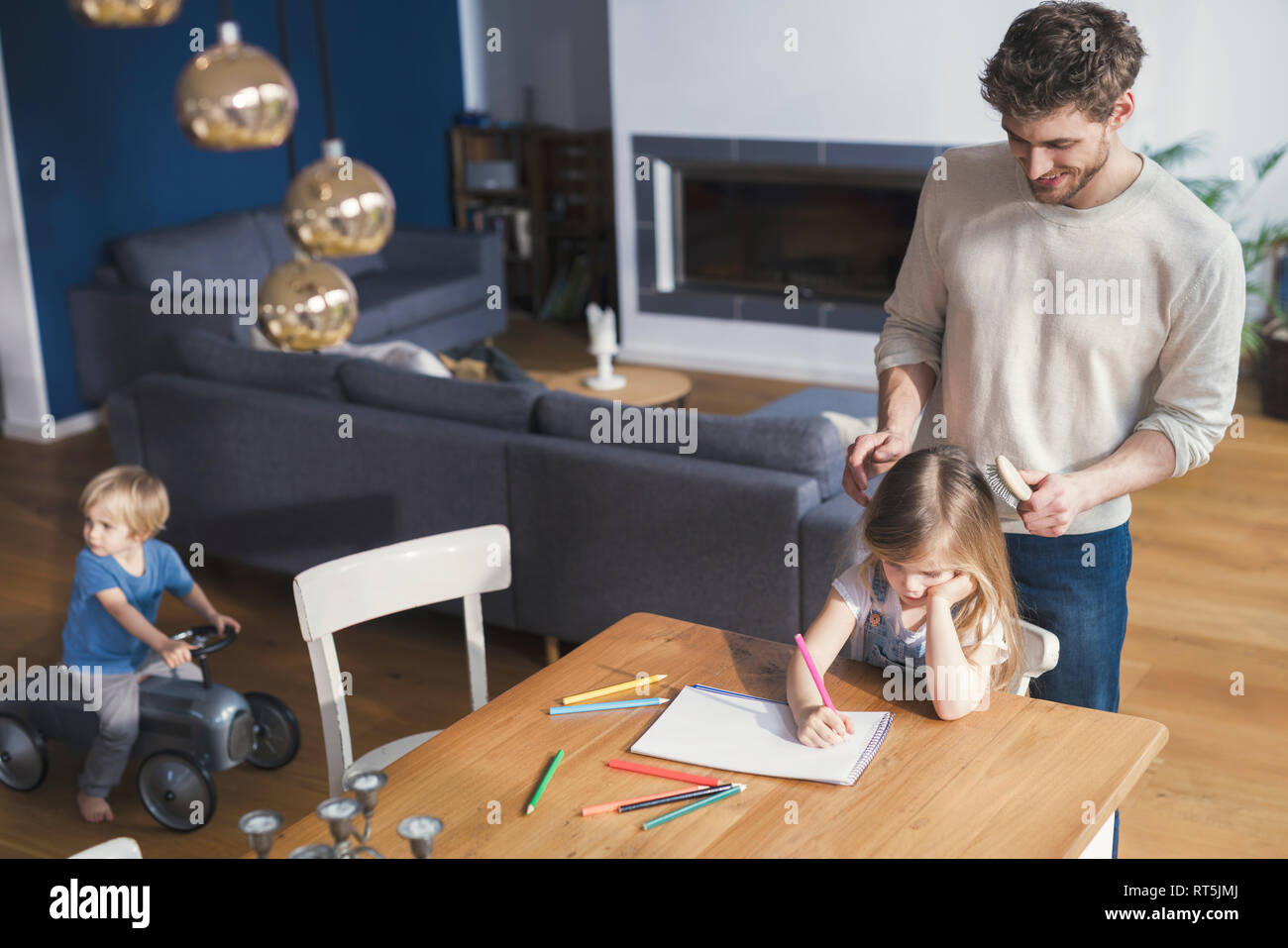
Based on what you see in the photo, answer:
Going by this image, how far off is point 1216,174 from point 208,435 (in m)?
4.20

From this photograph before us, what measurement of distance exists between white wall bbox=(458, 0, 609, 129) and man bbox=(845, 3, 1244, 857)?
5.83 meters

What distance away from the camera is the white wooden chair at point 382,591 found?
2234 millimetres

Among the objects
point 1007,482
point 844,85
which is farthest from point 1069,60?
point 844,85

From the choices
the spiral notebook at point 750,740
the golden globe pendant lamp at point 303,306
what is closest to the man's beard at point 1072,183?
the spiral notebook at point 750,740

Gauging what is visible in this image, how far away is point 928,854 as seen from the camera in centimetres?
153

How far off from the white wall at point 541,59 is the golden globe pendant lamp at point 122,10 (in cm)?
634

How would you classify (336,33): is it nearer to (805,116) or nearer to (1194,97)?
(805,116)

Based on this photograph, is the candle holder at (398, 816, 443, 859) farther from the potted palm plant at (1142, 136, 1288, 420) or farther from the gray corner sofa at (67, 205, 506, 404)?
the potted palm plant at (1142, 136, 1288, 420)

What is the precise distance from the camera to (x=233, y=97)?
130 cm

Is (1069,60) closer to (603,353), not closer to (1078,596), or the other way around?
(1078,596)

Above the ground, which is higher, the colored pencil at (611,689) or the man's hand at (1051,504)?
the man's hand at (1051,504)

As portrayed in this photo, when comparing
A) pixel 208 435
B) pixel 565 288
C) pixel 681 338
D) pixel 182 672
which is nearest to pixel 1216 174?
pixel 681 338

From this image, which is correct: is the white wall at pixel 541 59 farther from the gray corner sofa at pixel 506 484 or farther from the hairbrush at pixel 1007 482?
the hairbrush at pixel 1007 482

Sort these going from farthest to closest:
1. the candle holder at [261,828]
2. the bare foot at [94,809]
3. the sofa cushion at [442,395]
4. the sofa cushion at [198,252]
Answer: the sofa cushion at [198,252] < the sofa cushion at [442,395] < the bare foot at [94,809] < the candle holder at [261,828]
